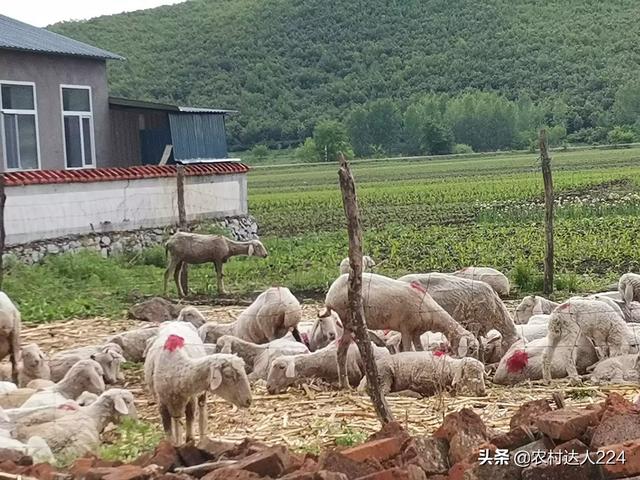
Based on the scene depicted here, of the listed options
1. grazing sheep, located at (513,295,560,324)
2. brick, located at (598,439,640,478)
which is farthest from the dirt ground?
grazing sheep, located at (513,295,560,324)

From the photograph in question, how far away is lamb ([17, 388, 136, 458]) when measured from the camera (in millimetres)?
7949

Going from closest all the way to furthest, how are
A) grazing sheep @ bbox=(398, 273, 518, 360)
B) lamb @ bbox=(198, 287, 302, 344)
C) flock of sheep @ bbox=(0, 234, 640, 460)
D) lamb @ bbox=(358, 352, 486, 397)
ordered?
flock of sheep @ bbox=(0, 234, 640, 460), lamb @ bbox=(358, 352, 486, 397), grazing sheep @ bbox=(398, 273, 518, 360), lamb @ bbox=(198, 287, 302, 344)

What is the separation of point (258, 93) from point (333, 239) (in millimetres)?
76372

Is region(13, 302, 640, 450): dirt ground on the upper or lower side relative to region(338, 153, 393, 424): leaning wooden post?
lower

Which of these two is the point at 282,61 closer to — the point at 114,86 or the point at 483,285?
the point at 114,86

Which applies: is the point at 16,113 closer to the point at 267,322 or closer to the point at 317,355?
the point at 267,322

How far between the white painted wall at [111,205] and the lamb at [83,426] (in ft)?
36.6

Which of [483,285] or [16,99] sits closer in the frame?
[483,285]

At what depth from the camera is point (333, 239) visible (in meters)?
25.9

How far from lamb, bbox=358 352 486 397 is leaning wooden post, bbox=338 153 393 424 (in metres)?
1.95

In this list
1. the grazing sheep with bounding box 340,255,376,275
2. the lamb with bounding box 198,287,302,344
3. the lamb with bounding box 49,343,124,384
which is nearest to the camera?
the lamb with bounding box 49,343,124,384

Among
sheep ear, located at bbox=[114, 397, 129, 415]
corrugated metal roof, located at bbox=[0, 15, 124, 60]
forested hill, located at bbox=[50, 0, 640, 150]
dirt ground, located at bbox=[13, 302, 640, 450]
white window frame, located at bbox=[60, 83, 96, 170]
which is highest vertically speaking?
forested hill, located at bbox=[50, 0, 640, 150]

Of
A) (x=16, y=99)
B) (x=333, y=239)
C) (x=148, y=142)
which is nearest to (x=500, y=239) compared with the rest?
(x=333, y=239)

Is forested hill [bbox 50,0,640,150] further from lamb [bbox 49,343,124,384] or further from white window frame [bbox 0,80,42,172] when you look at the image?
lamb [bbox 49,343,124,384]
